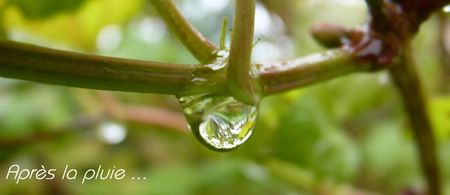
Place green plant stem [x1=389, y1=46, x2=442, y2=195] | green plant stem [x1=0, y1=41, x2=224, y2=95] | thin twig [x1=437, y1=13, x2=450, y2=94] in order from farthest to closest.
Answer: thin twig [x1=437, y1=13, x2=450, y2=94] < green plant stem [x1=389, y1=46, x2=442, y2=195] < green plant stem [x1=0, y1=41, x2=224, y2=95]

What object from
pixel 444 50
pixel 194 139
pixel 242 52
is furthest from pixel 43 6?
pixel 444 50

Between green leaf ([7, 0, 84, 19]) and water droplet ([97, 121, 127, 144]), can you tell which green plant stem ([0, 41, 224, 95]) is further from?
water droplet ([97, 121, 127, 144])

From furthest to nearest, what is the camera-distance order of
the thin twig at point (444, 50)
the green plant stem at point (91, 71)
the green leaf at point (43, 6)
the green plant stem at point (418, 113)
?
the thin twig at point (444, 50) → the green leaf at point (43, 6) → the green plant stem at point (418, 113) → the green plant stem at point (91, 71)

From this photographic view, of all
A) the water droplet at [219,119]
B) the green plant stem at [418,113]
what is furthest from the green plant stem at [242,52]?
the green plant stem at [418,113]

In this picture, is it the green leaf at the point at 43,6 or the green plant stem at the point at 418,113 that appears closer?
the green plant stem at the point at 418,113

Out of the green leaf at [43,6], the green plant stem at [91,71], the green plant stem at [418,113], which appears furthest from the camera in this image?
the green leaf at [43,6]

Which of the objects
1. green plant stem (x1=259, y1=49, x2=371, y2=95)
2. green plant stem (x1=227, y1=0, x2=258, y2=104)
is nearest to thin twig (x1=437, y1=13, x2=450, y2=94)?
green plant stem (x1=259, y1=49, x2=371, y2=95)

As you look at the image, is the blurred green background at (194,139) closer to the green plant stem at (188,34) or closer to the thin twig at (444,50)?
the thin twig at (444,50)

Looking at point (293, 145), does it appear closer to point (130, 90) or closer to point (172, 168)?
point (130, 90)
